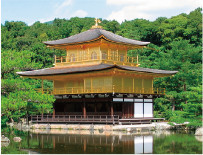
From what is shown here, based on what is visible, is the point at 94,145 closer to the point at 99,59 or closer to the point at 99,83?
the point at 99,83

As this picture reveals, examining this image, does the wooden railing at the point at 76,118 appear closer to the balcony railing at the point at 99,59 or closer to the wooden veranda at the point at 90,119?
the wooden veranda at the point at 90,119

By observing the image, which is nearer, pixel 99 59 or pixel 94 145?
pixel 94 145

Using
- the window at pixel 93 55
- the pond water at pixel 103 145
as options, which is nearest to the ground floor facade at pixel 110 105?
the window at pixel 93 55

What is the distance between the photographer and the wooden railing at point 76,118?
122 ft

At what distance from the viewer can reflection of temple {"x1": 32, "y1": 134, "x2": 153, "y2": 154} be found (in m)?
23.3

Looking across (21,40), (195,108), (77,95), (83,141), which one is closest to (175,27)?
(21,40)

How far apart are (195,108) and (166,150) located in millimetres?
10186

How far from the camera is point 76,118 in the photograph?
3922cm

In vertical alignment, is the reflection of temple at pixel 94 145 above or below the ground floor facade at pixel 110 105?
below

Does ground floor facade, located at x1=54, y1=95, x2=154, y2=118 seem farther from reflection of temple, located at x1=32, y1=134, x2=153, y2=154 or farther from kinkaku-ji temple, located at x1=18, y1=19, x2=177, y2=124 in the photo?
reflection of temple, located at x1=32, y1=134, x2=153, y2=154

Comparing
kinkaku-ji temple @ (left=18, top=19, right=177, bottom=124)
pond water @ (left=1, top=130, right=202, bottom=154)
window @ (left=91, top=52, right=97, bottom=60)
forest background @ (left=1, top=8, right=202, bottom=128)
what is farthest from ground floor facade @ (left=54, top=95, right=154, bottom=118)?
pond water @ (left=1, top=130, right=202, bottom=154)

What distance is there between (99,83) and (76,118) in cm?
388

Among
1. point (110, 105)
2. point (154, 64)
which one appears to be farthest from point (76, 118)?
point (154, 64)

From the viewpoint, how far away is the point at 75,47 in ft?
145
